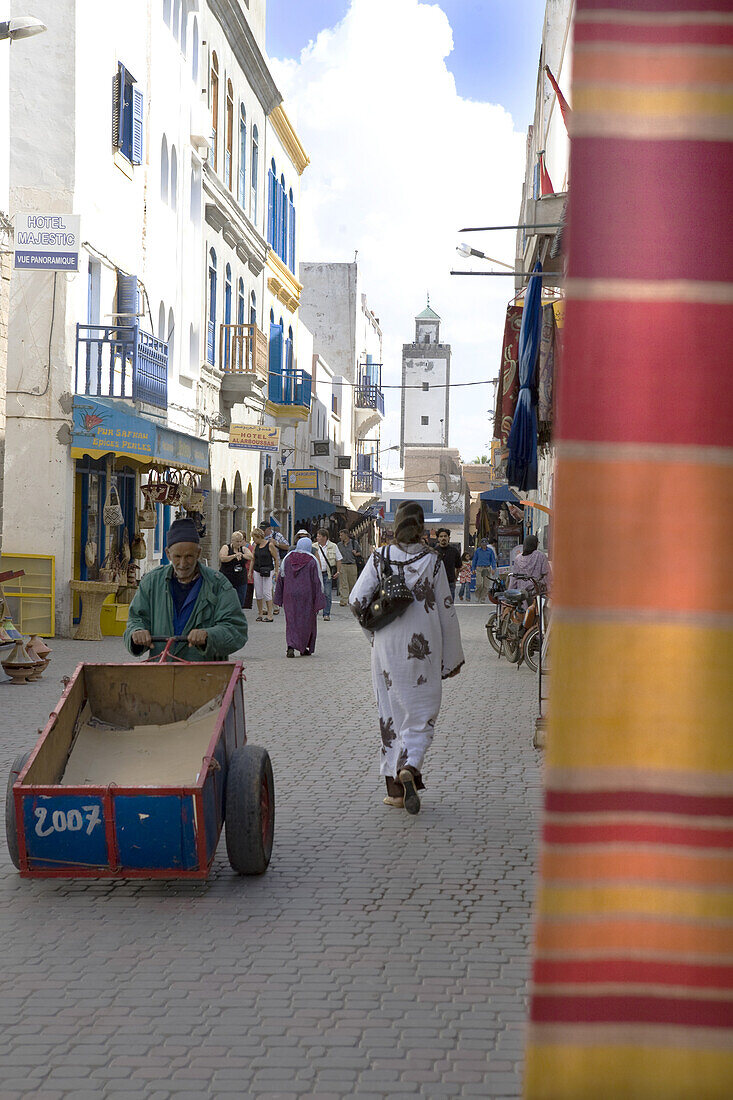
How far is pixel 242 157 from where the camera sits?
33.2 m

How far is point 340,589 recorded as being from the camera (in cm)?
3322

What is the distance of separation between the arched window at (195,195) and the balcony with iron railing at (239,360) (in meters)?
3.45

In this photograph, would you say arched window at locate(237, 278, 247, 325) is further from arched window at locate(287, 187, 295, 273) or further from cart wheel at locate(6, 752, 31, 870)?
cart wheel at locate(6, 752, 31, 870)

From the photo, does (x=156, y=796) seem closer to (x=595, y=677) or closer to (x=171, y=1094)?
(x=171, y=1094)

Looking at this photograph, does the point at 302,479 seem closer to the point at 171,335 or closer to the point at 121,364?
the point at 171,335

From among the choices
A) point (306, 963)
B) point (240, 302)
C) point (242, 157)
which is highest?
point (242, 157)

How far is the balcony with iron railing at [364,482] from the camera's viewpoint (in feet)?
223

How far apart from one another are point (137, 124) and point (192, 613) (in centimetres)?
1700

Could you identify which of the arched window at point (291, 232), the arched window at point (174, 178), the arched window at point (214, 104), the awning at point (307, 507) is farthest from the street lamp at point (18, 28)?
the awning at point (307, 507)

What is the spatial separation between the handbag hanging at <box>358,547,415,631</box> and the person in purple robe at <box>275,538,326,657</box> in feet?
32.4

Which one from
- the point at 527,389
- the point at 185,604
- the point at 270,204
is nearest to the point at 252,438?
the point at 270,204

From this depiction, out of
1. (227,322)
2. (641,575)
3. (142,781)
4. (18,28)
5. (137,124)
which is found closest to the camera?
(641,575)

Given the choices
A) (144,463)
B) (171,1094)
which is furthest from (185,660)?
(144,463)

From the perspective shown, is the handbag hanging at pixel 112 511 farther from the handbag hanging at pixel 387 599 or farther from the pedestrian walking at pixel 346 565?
the handbag hanging at pixel 387 599
